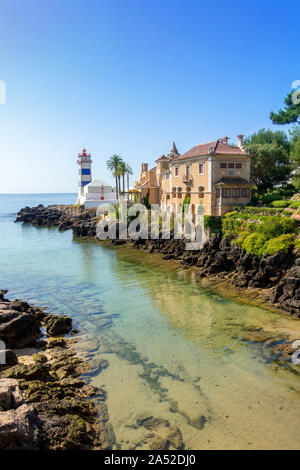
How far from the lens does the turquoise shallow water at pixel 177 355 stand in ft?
41.1

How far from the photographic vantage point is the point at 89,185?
87.4 metres

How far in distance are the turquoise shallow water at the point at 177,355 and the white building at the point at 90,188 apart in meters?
50.6

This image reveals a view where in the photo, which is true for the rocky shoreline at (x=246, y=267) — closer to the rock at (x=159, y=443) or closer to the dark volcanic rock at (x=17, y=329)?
the rock at (x=159, y=443)

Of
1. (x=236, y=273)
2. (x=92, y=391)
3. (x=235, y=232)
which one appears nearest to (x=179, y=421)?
(x=92, y=391)

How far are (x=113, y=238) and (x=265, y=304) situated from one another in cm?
3628

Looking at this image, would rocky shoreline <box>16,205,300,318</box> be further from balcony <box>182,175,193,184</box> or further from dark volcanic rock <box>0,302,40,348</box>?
dark volcanic rock <box>0,302,40,348</box>

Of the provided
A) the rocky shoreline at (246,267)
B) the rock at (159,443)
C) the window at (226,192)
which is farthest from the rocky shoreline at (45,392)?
the window at (226,192)

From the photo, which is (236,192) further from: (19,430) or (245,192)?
(19,430)

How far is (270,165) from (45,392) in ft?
148

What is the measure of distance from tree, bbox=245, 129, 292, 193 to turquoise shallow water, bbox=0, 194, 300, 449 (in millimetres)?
23221

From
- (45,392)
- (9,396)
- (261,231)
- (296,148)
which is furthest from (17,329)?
(296,148)

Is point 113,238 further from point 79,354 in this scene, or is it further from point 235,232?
point 79,354

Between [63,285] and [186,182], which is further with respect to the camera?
[186,182]

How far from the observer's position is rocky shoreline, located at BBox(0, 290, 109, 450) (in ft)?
35.1
